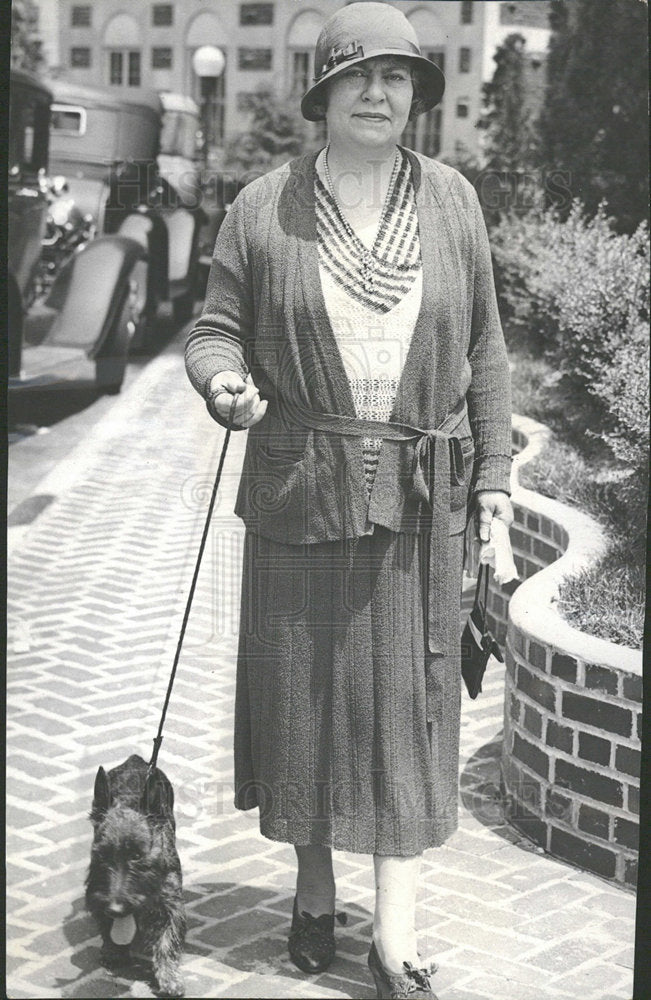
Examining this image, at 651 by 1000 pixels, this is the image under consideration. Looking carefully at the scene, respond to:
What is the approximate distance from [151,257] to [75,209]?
176 centimetres

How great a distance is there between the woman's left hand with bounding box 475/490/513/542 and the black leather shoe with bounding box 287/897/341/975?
965 mm

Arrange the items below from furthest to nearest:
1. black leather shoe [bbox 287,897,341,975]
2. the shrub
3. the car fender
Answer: the car fender < the shrub < black leather shoe [bbox 287,897,341,975]

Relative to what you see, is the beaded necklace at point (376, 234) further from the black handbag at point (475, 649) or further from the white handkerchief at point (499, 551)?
the black handbag at point (475, 649)

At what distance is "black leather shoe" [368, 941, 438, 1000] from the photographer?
290 centimetres

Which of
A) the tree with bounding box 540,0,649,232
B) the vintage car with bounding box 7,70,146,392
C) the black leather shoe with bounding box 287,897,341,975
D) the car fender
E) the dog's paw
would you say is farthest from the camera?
the car fender

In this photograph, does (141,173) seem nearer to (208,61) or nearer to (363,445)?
(208,61)

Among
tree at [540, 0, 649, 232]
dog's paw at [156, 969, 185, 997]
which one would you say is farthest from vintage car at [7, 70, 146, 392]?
dog's paw at [156, 969, 185, 997]

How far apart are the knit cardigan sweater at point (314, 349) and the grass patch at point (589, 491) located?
3.44 feet

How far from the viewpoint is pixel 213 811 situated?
390 cm

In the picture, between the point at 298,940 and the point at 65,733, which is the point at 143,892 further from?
the point at 65,733

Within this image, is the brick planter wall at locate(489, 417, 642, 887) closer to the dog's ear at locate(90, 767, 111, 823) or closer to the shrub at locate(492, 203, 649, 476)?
the shrub at locate(492, 203, 649, 476)

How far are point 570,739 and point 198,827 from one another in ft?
3.47

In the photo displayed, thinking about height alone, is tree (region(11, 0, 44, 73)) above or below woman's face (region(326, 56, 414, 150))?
above

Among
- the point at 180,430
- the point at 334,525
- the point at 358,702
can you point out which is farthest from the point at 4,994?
the point at 180,430
